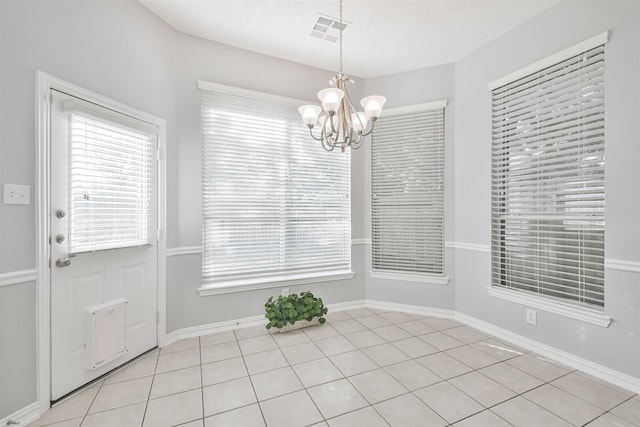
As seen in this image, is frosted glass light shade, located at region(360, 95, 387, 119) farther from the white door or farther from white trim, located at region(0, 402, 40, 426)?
white trim, located at region(0, 402, 40, 426)

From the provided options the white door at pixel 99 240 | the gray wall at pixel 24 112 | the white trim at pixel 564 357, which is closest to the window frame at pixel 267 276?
the white door at pixel 99 240

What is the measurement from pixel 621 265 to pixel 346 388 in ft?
7.09

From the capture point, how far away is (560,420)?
1.77 meters

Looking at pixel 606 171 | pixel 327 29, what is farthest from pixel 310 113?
pixel 606 171

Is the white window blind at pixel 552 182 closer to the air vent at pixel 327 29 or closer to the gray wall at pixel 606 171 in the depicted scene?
the gray wall at pixel 606 171

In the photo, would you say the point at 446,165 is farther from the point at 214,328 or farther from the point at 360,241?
the point at 214,328

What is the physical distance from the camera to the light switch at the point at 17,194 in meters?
1.67

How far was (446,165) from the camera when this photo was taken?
3.47 m

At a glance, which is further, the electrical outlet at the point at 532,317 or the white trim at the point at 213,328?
the white trim at the point at 213,328

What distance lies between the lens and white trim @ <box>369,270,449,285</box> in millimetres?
3491

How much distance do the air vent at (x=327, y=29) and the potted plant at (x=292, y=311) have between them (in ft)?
8.79

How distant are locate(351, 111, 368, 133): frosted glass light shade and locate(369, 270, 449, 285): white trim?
2082mm

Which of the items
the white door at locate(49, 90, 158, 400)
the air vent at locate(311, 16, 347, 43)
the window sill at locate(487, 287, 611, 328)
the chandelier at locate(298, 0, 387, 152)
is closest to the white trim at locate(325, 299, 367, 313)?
the window sill at locate(487, 287, 611, 328)

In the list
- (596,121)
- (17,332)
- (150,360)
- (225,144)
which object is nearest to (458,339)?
(596,121)
